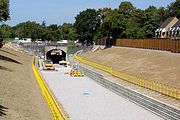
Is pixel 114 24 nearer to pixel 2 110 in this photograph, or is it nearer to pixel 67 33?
pixel 2 110

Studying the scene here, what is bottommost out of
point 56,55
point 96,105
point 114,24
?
point 56,55

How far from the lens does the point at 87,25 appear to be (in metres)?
A: 137

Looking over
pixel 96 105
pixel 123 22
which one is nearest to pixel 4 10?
pixel 96 105

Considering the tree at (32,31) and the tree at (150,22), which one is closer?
the tree at (150,22)

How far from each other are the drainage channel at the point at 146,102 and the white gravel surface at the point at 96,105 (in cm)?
39

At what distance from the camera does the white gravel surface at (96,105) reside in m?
28.7

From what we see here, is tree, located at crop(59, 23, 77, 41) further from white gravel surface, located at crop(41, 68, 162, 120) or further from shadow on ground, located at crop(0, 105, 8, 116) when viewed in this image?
shadow on ground, located at crop(0, 105, 8, 116)

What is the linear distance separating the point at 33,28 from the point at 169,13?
67791 mm

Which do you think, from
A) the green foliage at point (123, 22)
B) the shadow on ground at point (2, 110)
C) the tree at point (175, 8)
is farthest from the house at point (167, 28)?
the shadow on ground at point (2, 110)

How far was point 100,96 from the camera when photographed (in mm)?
39344

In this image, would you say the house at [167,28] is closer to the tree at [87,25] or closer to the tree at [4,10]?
the tree at [87,25]

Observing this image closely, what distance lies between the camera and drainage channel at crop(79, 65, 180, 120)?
2627cm

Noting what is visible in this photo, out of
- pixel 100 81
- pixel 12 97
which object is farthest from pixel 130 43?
pixel 12 97

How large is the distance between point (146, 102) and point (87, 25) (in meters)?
107
